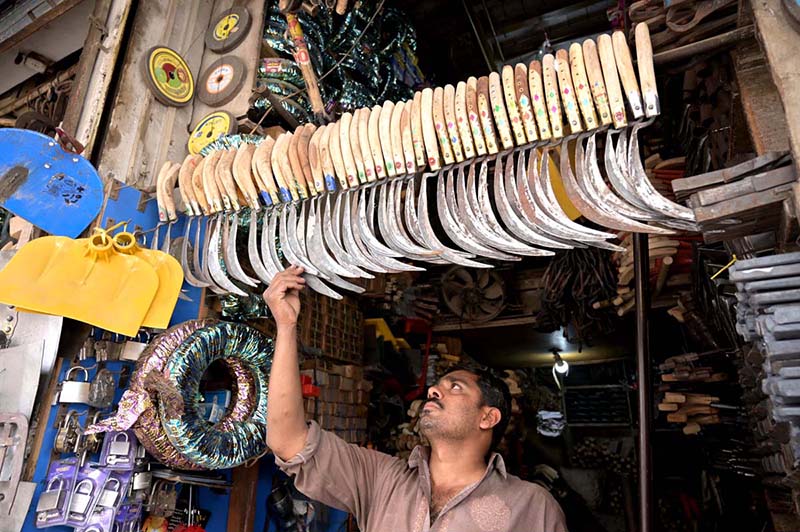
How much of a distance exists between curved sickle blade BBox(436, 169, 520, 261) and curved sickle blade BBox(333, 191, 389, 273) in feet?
1.10

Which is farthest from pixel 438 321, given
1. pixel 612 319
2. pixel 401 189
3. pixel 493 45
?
pixel 401 189

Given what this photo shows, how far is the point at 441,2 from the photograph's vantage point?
5.46 m

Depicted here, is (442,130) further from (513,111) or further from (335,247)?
(335,247)

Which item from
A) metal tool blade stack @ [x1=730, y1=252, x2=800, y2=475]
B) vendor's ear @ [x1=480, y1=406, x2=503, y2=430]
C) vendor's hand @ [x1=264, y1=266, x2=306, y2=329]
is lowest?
vendor's ear @ [x1=480, y1=406, x2=503, y2=430]

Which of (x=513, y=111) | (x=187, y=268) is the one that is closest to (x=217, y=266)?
(x=187, y=268)

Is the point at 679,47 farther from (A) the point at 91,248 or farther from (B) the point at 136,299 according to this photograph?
(A) the point at 91,248

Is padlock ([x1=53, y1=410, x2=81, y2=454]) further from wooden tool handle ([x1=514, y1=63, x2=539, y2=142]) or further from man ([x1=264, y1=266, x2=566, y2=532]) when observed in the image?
wooden tool handle ([x1=514, y1=63, x2=539, y2=142])

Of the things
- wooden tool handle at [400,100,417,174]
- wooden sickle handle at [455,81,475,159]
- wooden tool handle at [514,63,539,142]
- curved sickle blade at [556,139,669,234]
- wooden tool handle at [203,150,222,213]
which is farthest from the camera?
wooden tool handle at [203,150,222,213]

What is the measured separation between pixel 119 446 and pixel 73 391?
339mm

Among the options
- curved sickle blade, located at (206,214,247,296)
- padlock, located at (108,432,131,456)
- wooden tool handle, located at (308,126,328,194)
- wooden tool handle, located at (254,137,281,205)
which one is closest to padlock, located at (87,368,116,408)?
padlock, located at (108,432,131,456)

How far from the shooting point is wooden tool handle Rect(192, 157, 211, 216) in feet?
8.45

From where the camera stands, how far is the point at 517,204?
1.83m

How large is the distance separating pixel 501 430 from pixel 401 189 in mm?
1257

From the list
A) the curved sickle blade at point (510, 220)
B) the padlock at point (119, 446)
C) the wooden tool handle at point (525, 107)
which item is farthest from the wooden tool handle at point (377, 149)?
the padlock at point (119, 446)
